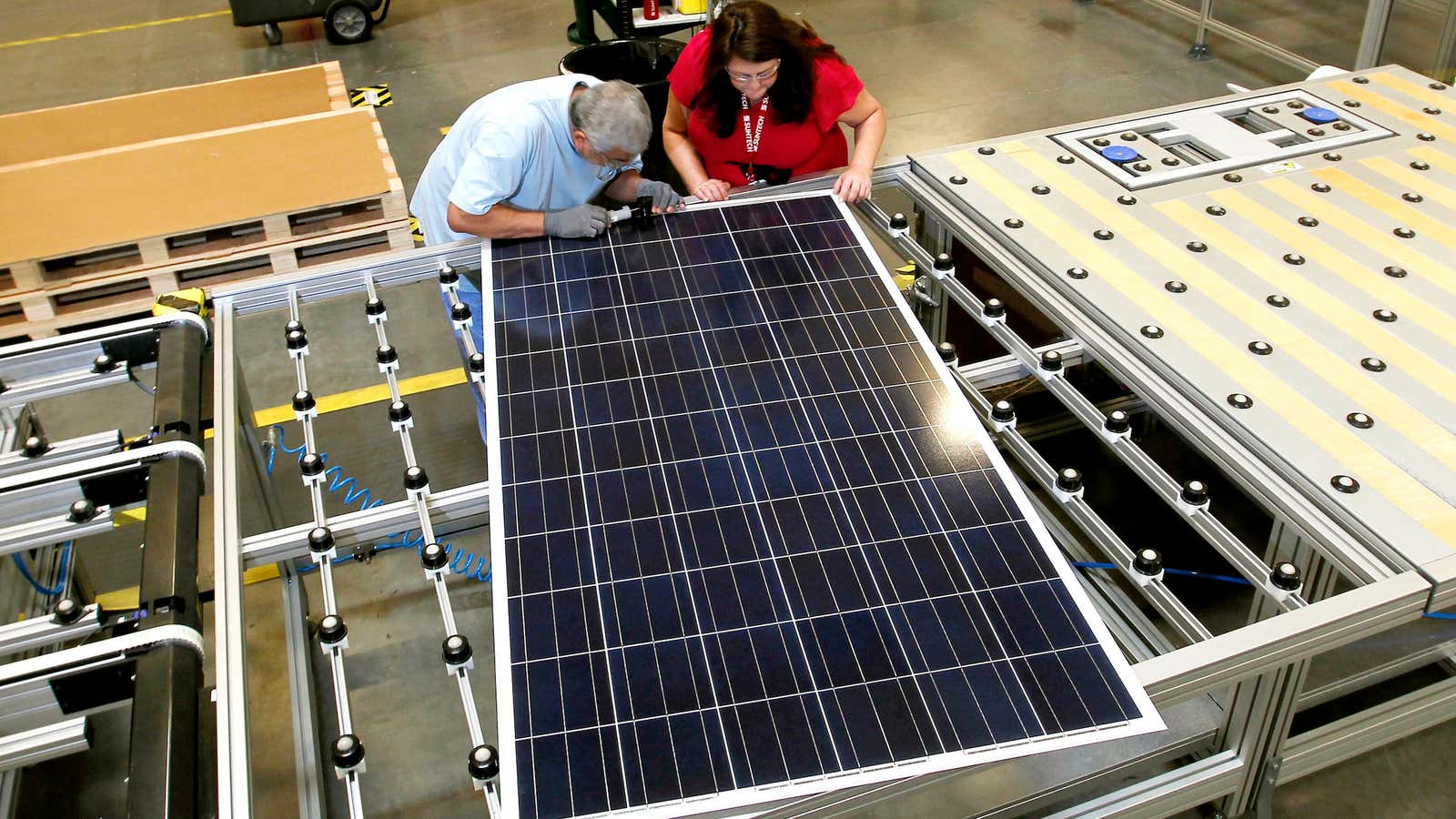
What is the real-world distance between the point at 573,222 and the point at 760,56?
0.86 meters

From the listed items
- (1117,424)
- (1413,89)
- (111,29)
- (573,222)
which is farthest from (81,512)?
(111,29)

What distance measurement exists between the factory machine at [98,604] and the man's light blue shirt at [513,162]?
945mm

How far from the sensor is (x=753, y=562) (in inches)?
84.6

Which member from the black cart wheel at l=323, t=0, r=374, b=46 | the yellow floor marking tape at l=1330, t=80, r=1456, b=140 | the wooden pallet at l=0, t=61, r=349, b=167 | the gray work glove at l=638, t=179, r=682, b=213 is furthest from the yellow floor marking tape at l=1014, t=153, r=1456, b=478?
the black cart wheel at l=323, t=0, r=374, b=46

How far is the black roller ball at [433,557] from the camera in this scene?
228 cm

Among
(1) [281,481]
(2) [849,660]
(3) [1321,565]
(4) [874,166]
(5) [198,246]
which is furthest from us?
(5) [198,246]

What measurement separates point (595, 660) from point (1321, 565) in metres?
1.69

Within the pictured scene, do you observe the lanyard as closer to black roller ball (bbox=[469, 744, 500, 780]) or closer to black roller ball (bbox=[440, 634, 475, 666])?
black roller ball (bbox=[440, 634, 475, 666])

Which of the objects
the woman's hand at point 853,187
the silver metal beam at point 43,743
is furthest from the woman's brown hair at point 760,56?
the silver metal beam at point 43,743

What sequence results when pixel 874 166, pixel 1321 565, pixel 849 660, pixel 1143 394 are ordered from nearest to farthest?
pixel 849 660, pixel 1321 565, pixel 1143 394, pixel 874 166

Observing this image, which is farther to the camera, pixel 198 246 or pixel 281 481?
pixel 198 246

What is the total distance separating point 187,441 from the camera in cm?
257

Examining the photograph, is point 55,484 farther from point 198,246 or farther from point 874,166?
point 198,246

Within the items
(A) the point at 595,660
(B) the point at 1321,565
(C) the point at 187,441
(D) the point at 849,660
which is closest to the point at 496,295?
(C) the point at 187,441
